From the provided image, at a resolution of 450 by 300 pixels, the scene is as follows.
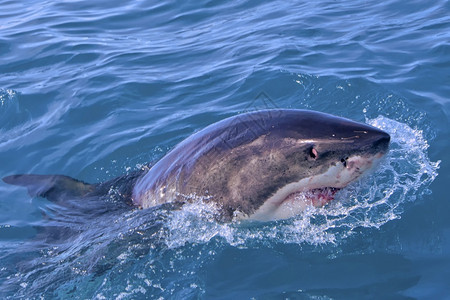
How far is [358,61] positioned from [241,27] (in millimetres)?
3137

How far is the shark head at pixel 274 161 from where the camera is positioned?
440 cm

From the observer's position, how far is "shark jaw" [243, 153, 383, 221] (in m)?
4.40

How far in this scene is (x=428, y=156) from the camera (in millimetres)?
6254

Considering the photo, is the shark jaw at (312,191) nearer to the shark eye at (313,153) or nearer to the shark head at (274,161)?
the shark head at (274,161)

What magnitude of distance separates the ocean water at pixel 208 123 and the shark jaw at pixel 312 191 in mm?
148

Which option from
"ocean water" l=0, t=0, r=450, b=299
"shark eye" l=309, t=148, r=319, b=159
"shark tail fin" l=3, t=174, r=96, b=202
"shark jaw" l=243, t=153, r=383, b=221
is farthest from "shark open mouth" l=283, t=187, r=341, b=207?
"shark tail fin" l=3, t=174, r=96, b=202

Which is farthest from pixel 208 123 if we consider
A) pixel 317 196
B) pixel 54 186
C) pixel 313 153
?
pixel 313 153

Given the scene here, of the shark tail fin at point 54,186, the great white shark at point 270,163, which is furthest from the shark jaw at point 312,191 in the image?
the shark tail fin at point 54,186

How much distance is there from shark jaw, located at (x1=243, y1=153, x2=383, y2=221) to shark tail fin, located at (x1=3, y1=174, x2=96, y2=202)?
6.62 ft

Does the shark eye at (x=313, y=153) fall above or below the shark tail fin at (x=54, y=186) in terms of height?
above

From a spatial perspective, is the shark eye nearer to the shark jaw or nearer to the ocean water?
the shark jaw

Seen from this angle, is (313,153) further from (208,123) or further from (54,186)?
(208,123)

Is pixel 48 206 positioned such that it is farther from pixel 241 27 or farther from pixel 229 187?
pixel 241 27

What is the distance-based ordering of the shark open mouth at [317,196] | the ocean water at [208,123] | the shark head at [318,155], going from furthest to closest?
the ocean water at [208,123], the shark open mouth at [317,196], the shark head at [318,155]
